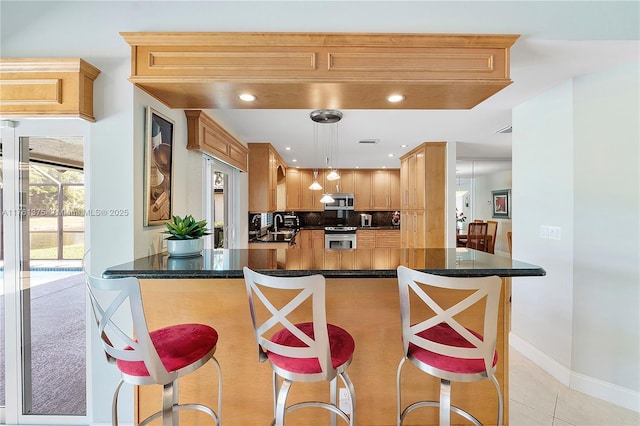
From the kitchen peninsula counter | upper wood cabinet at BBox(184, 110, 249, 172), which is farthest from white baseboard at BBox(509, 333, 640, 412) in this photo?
upper wood cabinet at BBox(184, 110, 249, 172)

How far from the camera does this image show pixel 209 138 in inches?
101

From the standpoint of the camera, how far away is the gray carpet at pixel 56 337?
1827mm

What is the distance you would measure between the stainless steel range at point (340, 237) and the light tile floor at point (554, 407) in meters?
→ 4.42

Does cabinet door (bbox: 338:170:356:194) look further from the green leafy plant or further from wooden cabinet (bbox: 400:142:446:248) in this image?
the green leafy plant

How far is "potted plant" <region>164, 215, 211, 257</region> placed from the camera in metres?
1.73

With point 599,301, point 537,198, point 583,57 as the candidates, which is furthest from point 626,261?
point 583,57

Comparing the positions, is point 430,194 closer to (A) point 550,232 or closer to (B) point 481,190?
(A) point 550,232

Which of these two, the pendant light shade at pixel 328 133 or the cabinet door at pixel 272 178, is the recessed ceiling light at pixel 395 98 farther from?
the cabinet door at pixel 272 178

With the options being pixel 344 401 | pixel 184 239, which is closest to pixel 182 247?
pixel 184 239

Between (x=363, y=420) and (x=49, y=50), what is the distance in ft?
9.59

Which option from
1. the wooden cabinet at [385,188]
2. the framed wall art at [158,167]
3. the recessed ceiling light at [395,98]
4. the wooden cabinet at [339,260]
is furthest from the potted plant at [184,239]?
the wooden cabinet at [385,188]

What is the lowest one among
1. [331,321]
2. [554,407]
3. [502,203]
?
[554,407]

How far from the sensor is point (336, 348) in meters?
1.25

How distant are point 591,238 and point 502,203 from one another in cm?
557
